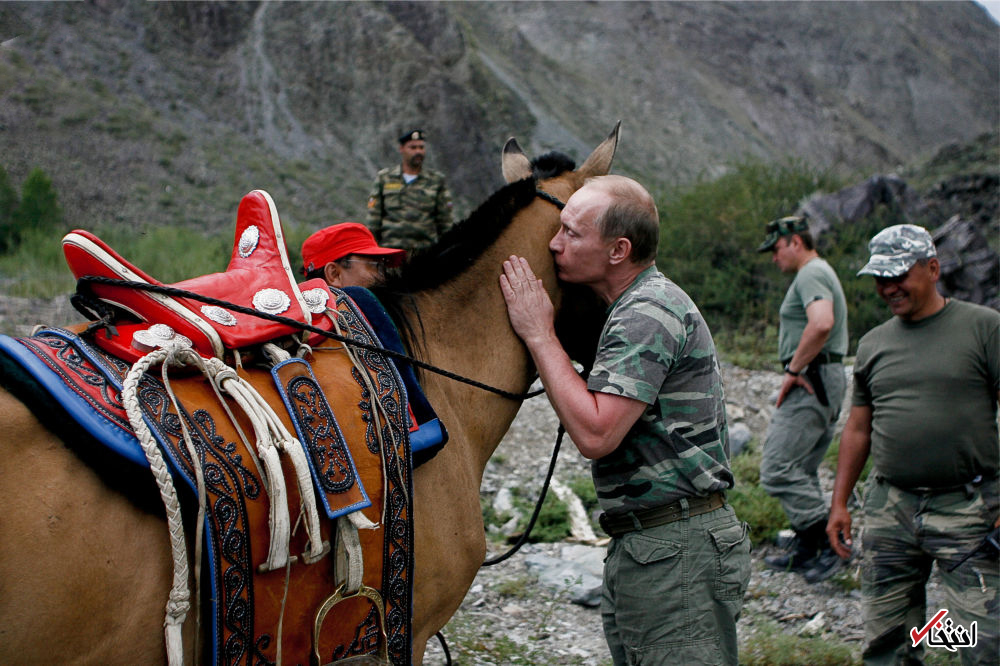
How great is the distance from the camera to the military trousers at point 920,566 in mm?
2848

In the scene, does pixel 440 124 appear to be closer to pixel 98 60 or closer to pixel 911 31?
pixel 98 60

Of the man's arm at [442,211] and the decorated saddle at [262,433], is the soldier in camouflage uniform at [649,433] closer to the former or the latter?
the decorated saddle at [262,433]

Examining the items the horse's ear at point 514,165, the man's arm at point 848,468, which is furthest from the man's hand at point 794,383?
the horse's ear at point 514,165

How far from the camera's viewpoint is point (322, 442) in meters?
1.72

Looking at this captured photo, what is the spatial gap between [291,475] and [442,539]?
18.5 inches

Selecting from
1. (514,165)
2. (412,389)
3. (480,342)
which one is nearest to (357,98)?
(514,165)

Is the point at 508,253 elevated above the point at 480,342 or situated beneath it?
elevated above

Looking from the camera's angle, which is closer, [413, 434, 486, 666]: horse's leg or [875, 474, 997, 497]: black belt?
[413, 434, 486, 666]: horse's leg

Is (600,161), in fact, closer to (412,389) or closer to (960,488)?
(412,389)

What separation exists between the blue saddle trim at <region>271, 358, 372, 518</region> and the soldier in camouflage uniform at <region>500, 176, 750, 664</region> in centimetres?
61

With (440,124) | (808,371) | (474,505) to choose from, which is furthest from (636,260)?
(440,124)

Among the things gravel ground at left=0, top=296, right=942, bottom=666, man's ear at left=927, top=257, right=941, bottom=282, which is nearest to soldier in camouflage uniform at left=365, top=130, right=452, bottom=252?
gravel ground at left=0, top=296, right=942, bottom=666

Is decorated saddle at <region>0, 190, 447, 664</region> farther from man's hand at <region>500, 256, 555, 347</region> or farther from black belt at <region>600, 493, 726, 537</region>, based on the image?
black belt at <region>600, 493, 726, 537</region>

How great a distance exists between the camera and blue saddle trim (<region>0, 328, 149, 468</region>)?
4.79 feet
